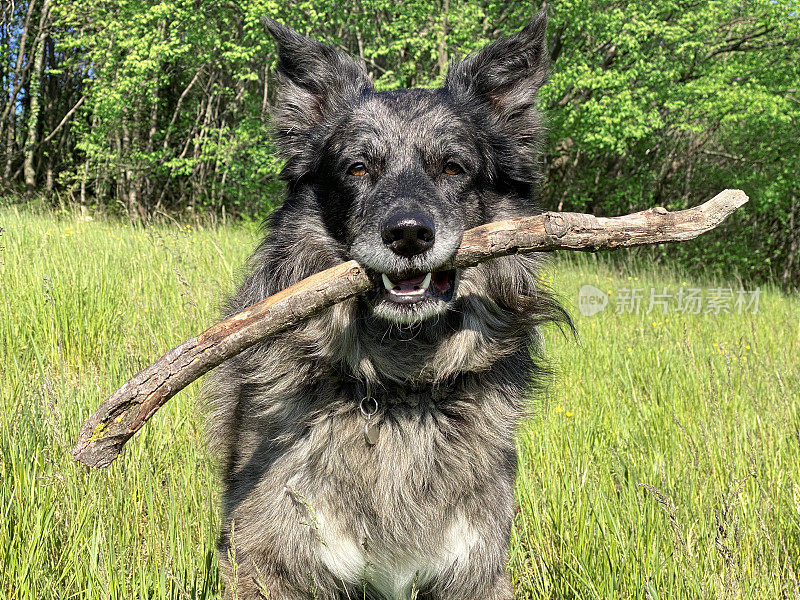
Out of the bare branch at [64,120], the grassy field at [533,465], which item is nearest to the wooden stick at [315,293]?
the grassy field at [533,465]

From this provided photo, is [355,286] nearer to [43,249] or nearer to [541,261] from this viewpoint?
[541,261]

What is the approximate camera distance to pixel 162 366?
1810 millimetres

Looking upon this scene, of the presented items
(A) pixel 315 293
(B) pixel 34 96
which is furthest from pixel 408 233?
(B) pixel 34 96

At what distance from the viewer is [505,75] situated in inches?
119

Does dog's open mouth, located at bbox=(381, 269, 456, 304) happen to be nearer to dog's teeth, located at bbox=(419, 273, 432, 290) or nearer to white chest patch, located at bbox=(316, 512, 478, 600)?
dog's teeth, located at bbox=(419, 273, 432, 290)

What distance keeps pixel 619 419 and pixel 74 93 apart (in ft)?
70.3

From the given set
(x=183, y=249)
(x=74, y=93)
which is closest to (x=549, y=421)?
(x=183, y=249)

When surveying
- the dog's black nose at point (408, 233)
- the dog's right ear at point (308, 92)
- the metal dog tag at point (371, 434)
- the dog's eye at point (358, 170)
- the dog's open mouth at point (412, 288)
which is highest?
the dog's right ear at point (308, 92)

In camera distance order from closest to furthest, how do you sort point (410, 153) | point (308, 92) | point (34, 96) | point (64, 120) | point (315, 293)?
point (315, 293) → point (410, 153) → point (308, 92) → point (34, 96) → point (64, 120)

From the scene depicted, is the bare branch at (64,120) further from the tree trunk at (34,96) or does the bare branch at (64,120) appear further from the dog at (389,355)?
the dog at (389,355)

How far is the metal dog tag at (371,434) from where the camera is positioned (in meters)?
2.46

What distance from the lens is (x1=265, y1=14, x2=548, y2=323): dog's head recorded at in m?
2.39

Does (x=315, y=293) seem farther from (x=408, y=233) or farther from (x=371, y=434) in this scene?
(x=371, y=434)

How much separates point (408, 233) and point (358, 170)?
0.66m
